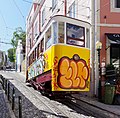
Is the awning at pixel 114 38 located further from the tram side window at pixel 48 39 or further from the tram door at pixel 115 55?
the tram side window at pixel 48 39

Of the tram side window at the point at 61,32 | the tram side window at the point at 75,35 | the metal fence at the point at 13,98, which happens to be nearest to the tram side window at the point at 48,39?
→ the tram side window at the point at 61,32

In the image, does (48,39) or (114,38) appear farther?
(114,38)

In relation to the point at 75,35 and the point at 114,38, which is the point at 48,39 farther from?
the point at 114,38

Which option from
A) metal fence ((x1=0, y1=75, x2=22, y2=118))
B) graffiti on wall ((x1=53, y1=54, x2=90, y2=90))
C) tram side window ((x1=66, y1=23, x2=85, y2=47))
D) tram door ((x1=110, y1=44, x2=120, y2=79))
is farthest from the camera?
tram door ((x1=110, y1=44, x2=120, y2=79))

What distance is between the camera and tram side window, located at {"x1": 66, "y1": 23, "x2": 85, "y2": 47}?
11930 millimetres

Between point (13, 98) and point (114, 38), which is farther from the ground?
point (114, 38)

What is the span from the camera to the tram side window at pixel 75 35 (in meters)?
11.9

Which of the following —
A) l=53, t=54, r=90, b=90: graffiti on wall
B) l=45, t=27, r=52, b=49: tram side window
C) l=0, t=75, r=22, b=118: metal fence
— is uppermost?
l=45, t=27, r=52, b=49: tram side window

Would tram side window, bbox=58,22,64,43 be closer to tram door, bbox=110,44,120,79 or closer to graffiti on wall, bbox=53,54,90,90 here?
graffiti on wall, bbox=53,54,90,90

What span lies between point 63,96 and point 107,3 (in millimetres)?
6052

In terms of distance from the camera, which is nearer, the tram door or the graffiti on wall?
the graffiti on wall

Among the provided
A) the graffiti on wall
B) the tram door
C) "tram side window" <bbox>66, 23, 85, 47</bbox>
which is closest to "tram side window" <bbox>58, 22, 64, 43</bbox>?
"tram side window" <bbox>66, 23, 85, 47</bbox>

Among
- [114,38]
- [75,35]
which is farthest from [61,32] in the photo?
[114,38]

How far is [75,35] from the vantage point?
40.1 ft
